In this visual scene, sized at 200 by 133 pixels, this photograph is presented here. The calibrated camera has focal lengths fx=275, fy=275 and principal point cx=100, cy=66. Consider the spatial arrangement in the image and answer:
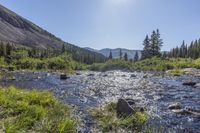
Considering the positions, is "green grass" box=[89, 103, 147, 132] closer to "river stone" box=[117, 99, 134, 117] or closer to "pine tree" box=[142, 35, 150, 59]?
"river stone" box=[117, 99, 134, 117]

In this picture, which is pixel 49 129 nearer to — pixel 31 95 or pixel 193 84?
pixel 31 95

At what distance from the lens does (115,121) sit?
1661cm

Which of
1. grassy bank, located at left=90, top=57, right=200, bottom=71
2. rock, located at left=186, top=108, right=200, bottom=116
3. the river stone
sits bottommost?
rock, located at left=186, top=108, right=200, bottom=116

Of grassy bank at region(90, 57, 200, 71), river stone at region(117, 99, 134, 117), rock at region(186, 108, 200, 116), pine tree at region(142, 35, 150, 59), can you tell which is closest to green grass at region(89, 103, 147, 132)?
river stone at region(117, 99, 134, 117)

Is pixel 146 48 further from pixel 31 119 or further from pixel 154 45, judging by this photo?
pixel 31 119

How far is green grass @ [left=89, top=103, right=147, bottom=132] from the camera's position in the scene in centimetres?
1591

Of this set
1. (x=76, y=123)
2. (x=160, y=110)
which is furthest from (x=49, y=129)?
(x=160, y=110)

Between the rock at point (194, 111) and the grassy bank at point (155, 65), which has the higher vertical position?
the grassy bank at point (155, 65)

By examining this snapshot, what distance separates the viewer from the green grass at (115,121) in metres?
15.9

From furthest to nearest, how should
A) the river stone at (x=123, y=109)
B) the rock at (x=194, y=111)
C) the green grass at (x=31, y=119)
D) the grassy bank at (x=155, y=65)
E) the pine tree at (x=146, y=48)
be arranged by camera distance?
the pine tree at (x=146, y=48)
the grassy bank at (x=155, y=65)
the rock at (x=194, y=111)
the river stone at (x=123, y=109)
the green grass at (x=31, y=119)

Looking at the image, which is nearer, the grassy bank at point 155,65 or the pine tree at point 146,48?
the grassy bank at point 155,65

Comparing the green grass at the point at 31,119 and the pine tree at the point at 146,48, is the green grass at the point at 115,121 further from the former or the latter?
the pine tree at the point at 146,48

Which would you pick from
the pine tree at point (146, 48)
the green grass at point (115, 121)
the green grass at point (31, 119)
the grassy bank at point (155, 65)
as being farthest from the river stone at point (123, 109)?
the pine tree at point (146, 48)

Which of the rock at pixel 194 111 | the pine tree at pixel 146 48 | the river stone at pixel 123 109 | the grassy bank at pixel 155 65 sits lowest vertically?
the rock at pixel 194 111
